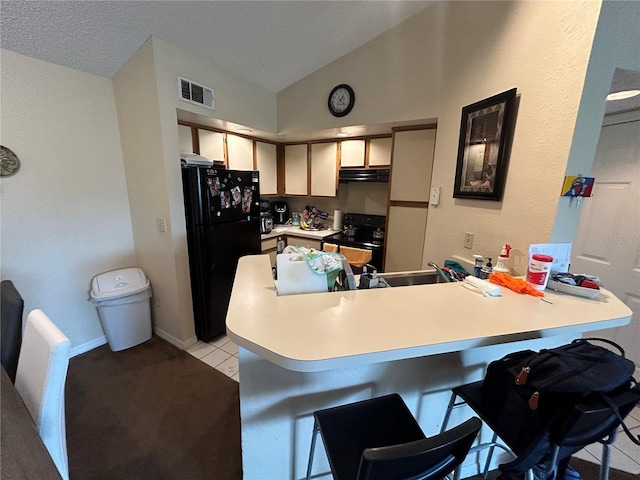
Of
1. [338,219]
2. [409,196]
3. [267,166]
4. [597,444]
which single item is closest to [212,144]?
[267,166]

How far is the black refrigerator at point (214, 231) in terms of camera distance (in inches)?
85.5

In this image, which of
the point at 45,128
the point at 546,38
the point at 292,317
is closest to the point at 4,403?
the point at 292,317

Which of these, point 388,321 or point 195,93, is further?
point 195,93

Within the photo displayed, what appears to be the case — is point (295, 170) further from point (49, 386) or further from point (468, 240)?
point (49, 386)

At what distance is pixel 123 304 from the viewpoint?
2.23 metres

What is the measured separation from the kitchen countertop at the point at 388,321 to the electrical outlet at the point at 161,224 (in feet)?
4.32

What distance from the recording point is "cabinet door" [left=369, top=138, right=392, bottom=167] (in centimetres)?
282

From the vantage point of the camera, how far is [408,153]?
2453mm

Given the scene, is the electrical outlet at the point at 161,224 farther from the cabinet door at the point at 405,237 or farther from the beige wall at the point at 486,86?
the cabinet door at the point at 405,237

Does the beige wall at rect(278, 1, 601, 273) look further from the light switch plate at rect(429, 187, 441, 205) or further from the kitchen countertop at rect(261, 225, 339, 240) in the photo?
the kitchen countertop at rect(261, 225, 339, 240)

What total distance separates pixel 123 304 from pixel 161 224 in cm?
79

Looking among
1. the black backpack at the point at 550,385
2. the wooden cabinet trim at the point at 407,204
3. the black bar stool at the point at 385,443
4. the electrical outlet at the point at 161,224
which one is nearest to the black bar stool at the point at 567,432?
the black backpack at the point at 550,385

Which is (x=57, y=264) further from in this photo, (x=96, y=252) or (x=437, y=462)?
(x=437, y=462)

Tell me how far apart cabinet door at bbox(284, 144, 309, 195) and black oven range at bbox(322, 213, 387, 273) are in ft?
2.36
